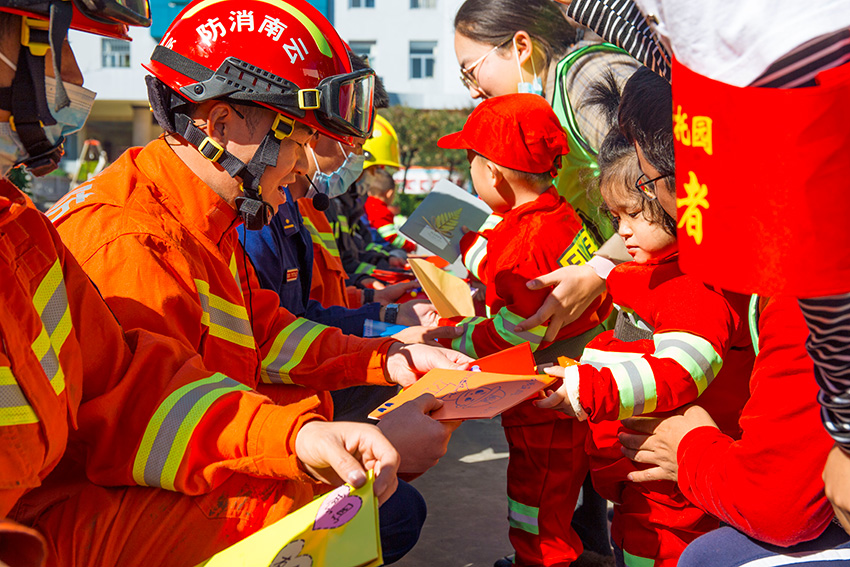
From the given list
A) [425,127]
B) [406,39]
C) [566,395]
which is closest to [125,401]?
[566,395]

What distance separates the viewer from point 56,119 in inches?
57.6

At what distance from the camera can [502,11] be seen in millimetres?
3643

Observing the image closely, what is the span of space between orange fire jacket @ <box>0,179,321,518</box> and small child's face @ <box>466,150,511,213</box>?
74.2 inches

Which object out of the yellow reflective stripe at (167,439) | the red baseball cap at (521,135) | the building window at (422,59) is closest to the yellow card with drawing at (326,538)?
the yellow reflective stripe at (167,439)

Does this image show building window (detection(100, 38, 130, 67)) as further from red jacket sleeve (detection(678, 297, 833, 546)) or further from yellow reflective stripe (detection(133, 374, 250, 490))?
red jacket sleeve (detection(678, 297, 833, 546))

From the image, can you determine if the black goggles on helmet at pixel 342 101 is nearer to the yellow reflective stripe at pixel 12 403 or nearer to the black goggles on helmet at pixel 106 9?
the black goggles on helmet at pixel 106 9

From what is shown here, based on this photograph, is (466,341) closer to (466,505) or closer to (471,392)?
(471,392)

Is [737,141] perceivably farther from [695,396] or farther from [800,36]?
[695,396]

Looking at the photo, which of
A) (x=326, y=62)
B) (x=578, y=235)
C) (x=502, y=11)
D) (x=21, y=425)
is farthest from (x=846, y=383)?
(x=502, y=11)

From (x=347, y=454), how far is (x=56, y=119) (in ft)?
2.85

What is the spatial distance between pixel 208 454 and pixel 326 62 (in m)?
1.28

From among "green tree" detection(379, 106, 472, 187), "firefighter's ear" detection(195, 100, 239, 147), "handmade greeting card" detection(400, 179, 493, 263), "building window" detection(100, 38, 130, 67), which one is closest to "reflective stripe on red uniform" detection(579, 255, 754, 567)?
"firefighter's ear" detection(195, 100, 239, 147)

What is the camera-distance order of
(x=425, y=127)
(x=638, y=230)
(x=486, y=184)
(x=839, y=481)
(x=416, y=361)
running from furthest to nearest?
(x=425, y=127)
(x=486, y=184)
(x=416, y=361)
(x=638, y=230)
(x=839, y=481)

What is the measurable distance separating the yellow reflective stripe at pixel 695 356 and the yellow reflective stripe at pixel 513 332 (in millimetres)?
886
